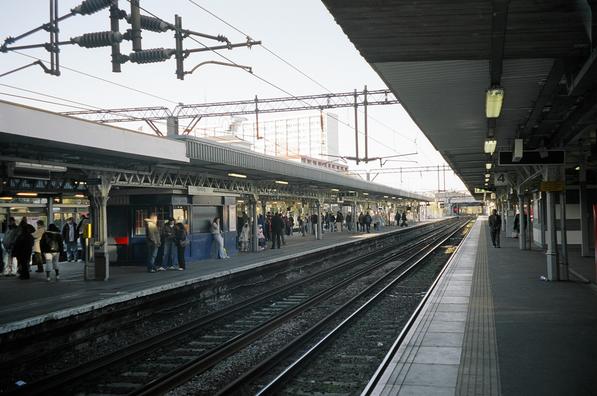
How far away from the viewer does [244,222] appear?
24797 millimetres

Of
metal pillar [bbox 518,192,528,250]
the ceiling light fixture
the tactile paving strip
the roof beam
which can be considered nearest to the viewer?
the roof beam

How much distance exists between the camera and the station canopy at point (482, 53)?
5.50 m

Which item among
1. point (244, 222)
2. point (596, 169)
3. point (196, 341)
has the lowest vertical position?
point (196, 341)

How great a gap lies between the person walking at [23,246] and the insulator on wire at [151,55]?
8.78 m

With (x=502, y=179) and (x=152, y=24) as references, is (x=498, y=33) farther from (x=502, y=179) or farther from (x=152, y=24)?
(x=502, y=179)

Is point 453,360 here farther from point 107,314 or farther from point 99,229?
point 99,229

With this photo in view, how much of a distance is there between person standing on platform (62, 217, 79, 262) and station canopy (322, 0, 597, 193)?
534 inches

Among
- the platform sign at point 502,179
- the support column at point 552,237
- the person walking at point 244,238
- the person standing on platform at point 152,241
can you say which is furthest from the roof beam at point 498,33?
the platform sign at point 502,179

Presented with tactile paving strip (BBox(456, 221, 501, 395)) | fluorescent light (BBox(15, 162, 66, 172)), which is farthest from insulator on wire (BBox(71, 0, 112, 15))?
tactile paving strip (BBox(456, 221, 501, 395))

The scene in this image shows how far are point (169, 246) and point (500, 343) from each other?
1226cm

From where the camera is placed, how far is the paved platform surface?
9.92m

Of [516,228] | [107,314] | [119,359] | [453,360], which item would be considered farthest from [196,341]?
[516,228]

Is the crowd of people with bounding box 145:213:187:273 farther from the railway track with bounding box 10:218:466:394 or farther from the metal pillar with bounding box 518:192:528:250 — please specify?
the metal pillar with bounding box 518:192:528:250

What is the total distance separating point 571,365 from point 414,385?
1.88m
